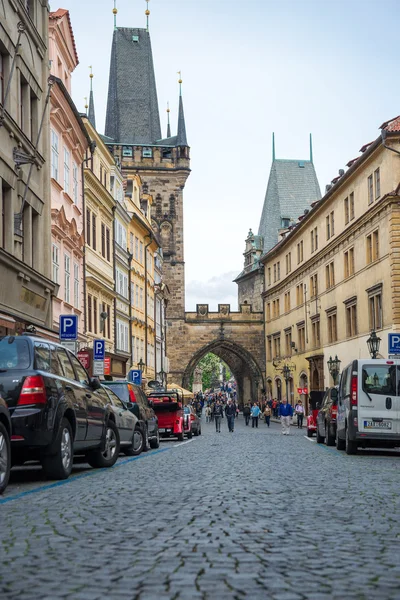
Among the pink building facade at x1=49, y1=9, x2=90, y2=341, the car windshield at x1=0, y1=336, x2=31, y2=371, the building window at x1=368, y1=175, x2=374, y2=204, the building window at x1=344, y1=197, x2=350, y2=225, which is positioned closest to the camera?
the car windshield at x1=0, y1=336, x2=31, y2=371

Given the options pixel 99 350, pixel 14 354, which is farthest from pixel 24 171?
pixel 14 354

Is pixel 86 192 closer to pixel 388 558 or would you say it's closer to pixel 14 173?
pixel 14 173

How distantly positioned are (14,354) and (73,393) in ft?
4.46

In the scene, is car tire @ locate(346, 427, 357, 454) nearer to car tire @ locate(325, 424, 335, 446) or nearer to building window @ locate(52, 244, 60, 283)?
car tire @ locate(325, 424, 335, 446)

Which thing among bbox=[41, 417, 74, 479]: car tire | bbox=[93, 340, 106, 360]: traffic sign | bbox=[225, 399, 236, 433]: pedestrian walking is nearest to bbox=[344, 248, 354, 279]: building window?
bbox=[225, 399, 236, 433]: pedestrian walking

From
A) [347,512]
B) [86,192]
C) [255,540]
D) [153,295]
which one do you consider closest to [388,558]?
[255,540]

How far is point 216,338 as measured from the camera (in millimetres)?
86250

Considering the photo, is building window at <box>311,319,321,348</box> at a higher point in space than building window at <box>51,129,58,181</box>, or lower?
lower

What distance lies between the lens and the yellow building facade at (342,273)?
41688mm

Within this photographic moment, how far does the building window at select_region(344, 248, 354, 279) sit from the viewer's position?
49.5m

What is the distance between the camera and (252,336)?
3396 inches

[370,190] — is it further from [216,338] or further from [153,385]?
[216,338]

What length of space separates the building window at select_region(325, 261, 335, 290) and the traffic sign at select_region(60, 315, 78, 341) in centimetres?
3342

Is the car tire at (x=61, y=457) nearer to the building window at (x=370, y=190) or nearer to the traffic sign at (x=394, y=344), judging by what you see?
the traffic sign at (x=394, y=344)
